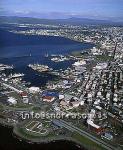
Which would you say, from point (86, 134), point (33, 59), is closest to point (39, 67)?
point (33, 59)

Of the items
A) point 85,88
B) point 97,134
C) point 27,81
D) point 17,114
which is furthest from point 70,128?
point 27,81

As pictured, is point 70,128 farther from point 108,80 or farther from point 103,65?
point 103,65

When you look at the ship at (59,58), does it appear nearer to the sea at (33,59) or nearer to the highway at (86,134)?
the sea at (33,59)

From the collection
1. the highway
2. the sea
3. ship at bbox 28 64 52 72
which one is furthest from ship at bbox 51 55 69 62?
the highway

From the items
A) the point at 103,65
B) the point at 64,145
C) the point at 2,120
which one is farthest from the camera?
the point at 103,65

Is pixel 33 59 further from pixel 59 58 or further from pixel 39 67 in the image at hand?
pixel 39 67

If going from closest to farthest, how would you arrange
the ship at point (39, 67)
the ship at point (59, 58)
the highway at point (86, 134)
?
the highway at point (86, 134) < the ship at point (39, 67) < the ship at point (59, 58)

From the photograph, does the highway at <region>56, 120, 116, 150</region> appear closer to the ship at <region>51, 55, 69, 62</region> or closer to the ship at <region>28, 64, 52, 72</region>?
the ship at <region>28, 64, 52, 72</region>

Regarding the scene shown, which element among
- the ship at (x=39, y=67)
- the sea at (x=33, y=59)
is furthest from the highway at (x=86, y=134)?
the ship at (x=39, y=67)
